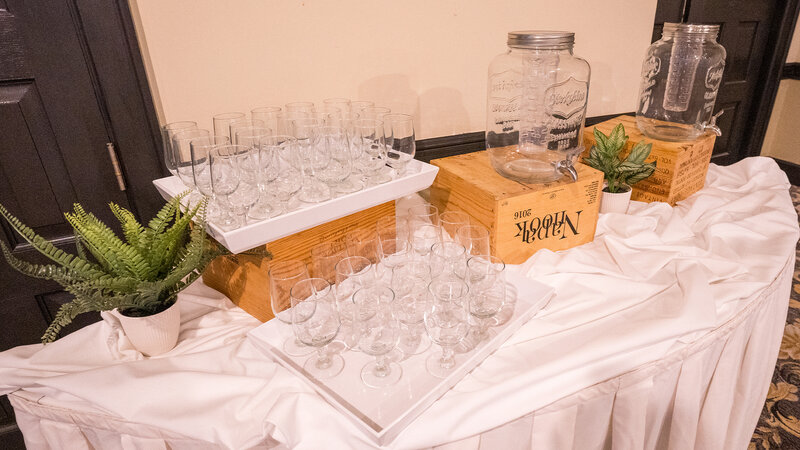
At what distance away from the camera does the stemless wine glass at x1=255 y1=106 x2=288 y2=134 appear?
1.35 metres

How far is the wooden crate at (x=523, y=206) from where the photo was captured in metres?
1.20

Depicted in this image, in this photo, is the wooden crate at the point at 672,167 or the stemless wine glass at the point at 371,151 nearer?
the stemless wine glass at the point at 371,151

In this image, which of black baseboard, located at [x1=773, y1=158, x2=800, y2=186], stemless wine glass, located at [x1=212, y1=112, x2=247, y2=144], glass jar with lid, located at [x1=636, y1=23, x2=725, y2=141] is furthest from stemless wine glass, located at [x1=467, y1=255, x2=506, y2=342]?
black baseboard, located at [x1=773, y1=158, x2=800, y2=186]

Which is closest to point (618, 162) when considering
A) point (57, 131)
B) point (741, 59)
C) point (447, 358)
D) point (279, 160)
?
point (447, 358)

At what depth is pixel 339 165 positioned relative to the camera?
44.7 inches

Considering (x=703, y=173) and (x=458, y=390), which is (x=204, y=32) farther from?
(x=703, y=173)

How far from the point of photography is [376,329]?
896 mm

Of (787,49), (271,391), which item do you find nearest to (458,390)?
(271,391)

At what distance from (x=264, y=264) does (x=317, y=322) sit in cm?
19

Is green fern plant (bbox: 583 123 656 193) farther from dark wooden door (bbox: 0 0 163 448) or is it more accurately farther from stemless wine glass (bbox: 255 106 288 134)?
dark wooden door (bbox: 0 0 163 448)

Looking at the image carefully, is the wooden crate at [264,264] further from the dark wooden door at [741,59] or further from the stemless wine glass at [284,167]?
the dark wooden door at [741,59]

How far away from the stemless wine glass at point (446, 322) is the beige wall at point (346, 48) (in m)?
0.95

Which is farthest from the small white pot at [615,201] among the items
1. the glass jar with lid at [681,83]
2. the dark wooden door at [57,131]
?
the dark wooden door at [57,131]

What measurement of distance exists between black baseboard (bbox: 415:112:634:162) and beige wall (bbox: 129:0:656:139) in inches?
1.4
